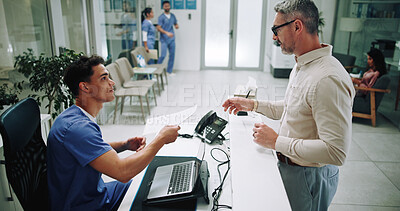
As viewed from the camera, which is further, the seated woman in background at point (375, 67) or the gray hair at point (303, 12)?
the seated woman in background at point (375, 67)

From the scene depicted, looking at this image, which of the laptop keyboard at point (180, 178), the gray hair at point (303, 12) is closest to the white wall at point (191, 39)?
the gray hair at point (303, 12)

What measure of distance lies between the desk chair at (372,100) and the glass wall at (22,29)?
420 centimetres

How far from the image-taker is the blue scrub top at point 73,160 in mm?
1299

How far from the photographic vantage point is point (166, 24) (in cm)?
706

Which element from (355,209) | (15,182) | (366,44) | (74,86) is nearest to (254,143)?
(74,86)

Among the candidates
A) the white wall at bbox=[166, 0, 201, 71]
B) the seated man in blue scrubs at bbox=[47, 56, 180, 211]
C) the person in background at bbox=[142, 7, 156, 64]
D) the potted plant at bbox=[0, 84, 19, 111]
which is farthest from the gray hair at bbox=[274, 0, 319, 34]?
the white wall at bbox=[166, 0, 201, 71]

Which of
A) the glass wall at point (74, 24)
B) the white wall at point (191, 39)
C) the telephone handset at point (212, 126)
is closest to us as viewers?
the telephone handset at point (212, 126)

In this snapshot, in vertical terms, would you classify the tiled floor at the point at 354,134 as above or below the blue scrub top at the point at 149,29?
→ below

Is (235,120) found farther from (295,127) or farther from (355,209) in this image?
(355,209)

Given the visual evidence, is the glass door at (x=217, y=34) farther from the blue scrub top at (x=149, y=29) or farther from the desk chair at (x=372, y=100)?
the desk chair at (x=372, y=100)

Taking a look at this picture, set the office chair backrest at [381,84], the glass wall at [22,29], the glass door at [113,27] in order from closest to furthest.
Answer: the glass wall at [22,29]
the office chair backrest at [381,84]
the glass door at [113,27]

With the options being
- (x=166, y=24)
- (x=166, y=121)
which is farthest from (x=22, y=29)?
(x=166, y=24)

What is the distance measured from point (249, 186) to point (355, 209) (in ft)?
5.98

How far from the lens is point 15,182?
1255 millimetres
